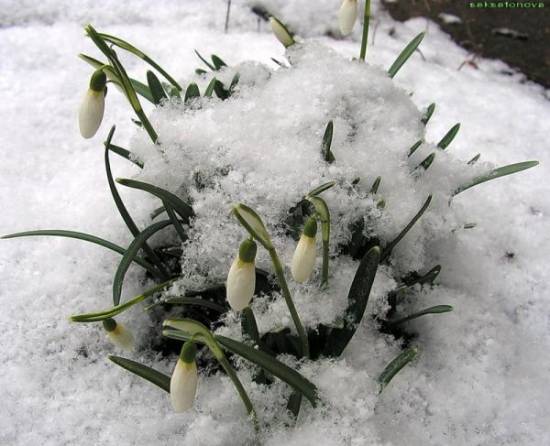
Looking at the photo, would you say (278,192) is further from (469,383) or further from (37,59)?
(37,59)

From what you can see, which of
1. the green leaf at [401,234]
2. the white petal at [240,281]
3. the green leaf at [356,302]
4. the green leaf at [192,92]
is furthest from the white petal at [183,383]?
the green leaf at [192,92]

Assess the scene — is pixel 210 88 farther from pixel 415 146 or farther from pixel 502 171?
pixel 502 171

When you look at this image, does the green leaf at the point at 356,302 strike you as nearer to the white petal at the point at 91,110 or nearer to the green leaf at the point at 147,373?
the green leaf at the point at 147,373

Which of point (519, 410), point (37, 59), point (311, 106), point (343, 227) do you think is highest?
point (311, 106)

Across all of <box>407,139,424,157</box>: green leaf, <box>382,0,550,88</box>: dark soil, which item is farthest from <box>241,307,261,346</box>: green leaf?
<box>382,0,550,88</box>: dark soil

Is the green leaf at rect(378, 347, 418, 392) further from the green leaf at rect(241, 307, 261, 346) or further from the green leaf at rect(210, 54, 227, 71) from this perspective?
the green leaf at rect(210, 54, 227, 71)

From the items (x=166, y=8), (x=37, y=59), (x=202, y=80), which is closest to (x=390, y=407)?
(x=202, y=80)
